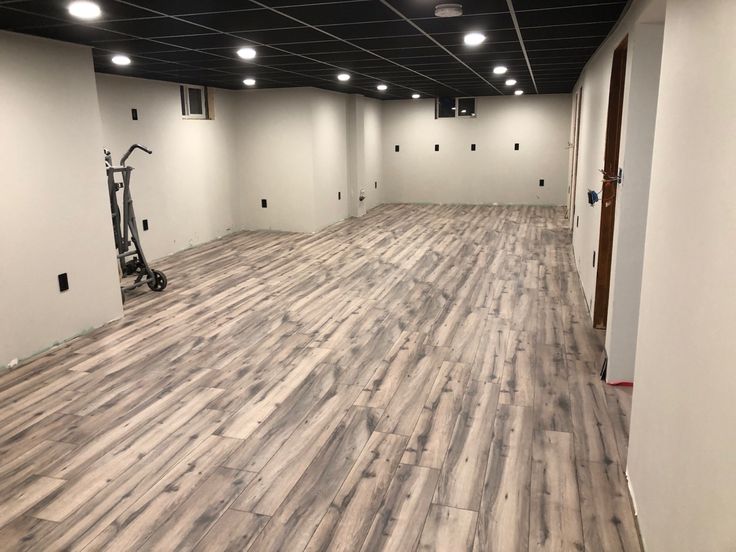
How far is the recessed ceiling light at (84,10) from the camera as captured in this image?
3159mm

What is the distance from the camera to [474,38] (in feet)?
14.4

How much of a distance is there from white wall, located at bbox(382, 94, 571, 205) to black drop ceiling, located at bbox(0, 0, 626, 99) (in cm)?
495

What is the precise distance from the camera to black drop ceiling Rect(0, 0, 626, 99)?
3285 millimetres

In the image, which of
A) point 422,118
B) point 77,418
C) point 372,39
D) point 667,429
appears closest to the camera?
point 667,429

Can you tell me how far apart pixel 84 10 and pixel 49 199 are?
156 cm

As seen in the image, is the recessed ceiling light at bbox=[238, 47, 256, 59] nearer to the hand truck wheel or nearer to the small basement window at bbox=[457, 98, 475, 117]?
the hand truck wheel

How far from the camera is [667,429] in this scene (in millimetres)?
1851

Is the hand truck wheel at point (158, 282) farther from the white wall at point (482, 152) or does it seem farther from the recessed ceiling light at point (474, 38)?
the white wall at point (482, 152)

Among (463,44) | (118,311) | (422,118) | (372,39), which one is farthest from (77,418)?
(422,118)

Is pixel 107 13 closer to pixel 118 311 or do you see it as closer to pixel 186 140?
pixel 118 311

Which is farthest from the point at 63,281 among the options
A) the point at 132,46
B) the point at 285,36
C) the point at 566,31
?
the point at 566,31

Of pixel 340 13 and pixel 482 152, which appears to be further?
pixel 482 152

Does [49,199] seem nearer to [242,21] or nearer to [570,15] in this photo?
[242,21]

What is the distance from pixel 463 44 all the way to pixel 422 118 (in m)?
7.88
